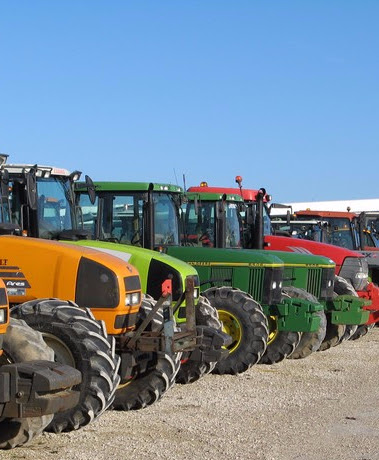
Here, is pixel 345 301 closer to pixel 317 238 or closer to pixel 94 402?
pixel 317 238

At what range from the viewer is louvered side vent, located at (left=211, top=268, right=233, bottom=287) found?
14789 mm

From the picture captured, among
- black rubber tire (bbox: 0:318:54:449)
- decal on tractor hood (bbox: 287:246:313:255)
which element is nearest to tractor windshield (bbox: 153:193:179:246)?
decal on tractor hood (bbox: 287:246:313:255)

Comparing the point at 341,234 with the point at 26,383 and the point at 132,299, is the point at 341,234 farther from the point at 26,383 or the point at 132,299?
the point at 26,383

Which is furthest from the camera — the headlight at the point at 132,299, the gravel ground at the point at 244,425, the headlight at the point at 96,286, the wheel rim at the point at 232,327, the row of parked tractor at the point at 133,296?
the wheel rim at the point at 232,327

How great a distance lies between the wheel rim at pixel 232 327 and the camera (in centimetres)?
1382

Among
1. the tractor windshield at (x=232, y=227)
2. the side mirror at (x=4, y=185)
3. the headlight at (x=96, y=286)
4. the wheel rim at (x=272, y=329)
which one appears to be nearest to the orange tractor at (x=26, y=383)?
the headlight at (x=96, y=286)

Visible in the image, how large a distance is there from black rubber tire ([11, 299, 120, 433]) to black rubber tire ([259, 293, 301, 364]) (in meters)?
6.20

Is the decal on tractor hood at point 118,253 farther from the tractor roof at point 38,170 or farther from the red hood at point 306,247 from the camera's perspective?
the red hood at point 306,247

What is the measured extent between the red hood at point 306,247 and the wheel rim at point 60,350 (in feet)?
31.2

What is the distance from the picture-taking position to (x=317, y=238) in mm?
22109

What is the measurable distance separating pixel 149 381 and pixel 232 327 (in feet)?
12.1

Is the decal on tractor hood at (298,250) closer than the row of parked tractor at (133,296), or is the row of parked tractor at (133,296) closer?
the row of parked tractor at (133,296)

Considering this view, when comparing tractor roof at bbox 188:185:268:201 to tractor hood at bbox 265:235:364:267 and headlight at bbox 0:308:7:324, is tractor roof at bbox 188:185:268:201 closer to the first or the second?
tractor hood at bbox 265:235:364:267

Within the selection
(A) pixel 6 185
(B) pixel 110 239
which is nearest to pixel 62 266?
(A) pixel 6 185
